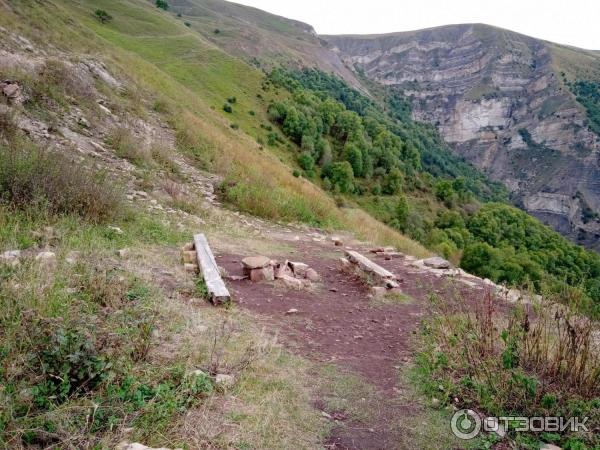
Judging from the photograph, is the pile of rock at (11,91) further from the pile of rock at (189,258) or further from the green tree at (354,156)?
the green tree at (354,156)

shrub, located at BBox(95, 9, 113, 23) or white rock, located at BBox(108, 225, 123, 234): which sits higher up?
shrub, located at BBox(95, 9, 113, 23)

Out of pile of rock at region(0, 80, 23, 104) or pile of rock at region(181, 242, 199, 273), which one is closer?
pile of rock at region(181, 242, 199, 273)

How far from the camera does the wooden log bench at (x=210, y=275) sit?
16.1 feet

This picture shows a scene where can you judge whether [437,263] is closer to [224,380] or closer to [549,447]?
[549,447]

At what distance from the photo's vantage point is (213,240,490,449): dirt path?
3059 mm

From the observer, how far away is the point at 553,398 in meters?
3.05

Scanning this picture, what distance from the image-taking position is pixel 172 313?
4105 millimetres

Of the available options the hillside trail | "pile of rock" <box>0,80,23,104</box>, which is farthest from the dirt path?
"pile of rock" <box>0,80,23,104</box>

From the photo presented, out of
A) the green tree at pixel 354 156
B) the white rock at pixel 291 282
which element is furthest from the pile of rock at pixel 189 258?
the green tree at pixel 354 156

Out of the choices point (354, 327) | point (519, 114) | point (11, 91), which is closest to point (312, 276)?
point (354, 327)

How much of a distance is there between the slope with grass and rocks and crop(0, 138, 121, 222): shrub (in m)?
0.03

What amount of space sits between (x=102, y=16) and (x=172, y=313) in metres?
48.3

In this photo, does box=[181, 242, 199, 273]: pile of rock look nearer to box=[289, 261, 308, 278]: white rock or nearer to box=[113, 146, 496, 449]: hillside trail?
box=[113, 146, 496, 449]: hillside trail

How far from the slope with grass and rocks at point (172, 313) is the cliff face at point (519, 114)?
393ft
